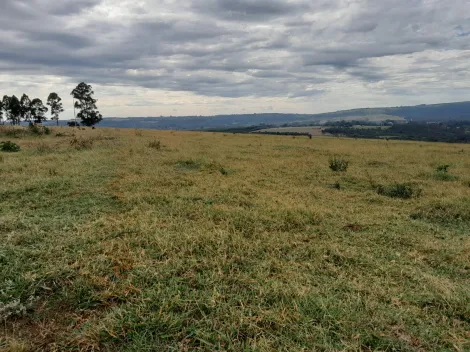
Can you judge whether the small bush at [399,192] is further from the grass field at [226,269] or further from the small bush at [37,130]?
the small bush at [37,130]

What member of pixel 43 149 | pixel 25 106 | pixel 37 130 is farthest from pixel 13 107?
pixel 43 149

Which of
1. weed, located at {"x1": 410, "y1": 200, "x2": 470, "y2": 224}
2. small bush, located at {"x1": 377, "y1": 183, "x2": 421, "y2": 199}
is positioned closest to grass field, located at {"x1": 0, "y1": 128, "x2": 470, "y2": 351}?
weed, located at {"x1": 410, "y1": 200, "x2": 470, "y2": 224}

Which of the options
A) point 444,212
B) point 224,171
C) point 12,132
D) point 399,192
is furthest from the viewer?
point 12,132

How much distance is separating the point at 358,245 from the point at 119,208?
5901mm

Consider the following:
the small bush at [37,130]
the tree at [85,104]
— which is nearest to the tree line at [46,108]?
the tree at [85,104]

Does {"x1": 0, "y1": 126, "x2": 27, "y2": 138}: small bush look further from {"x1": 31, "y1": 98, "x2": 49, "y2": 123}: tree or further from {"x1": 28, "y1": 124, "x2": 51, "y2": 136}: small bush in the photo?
{"x1": 31, "y1": 98, "x2": 49, "y2": 123}: tree

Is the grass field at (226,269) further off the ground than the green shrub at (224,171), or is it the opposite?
the green shrub at (224,171)

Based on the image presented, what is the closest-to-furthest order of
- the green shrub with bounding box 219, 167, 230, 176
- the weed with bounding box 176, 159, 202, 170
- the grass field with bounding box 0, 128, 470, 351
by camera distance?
the grass field with bounding box 0, 128, 470, 351 < the green shrub with bounding box 219, 167, 230, 176 < the weed with bounding box 176, 159, 202, 170

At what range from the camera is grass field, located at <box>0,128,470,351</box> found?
3.70 m

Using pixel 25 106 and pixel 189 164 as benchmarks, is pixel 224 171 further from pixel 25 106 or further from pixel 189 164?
pixel 25 106

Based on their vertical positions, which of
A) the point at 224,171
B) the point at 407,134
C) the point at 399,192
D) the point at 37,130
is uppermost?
the point at 37,130

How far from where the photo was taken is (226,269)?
17.0 ft

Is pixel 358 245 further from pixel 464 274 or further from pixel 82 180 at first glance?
pixel 82 180

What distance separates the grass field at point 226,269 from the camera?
370cm
